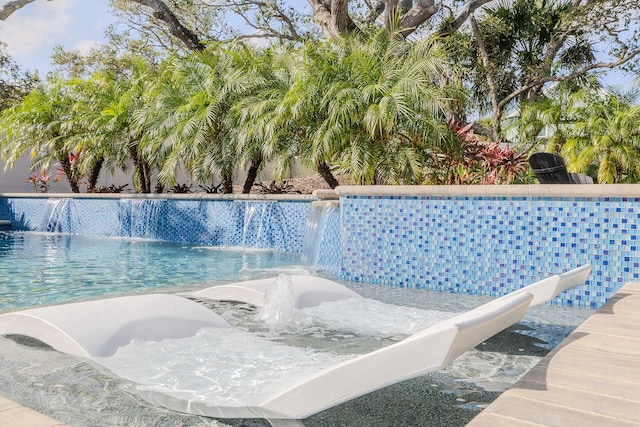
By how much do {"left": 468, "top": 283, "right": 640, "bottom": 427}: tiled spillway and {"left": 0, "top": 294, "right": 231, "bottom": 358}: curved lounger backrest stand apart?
2507 mm

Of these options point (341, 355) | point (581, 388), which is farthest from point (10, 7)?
point (581, 388)

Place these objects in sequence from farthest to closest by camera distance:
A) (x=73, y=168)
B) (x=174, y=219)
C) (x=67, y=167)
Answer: (x=67, y=167) < (x=73, y=168) < (x=174, y=219)

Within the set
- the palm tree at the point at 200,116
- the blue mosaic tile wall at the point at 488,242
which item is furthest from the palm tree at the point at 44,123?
the blue mosaic tile wall at the point at 488,242

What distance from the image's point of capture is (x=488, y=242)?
21.0 feet

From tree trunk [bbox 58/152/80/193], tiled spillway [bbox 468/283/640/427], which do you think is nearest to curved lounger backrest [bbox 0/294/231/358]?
tiled spillway [bbox 468/283/640/427]

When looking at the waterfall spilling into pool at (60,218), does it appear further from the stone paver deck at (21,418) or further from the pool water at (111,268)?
the stone paver deck at (21,418)

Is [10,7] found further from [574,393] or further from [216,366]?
[574,393]

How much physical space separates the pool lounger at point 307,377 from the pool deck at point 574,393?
0.26 metres

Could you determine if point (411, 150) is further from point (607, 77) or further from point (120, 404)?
point (607, 77)

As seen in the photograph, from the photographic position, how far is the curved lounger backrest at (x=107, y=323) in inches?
136

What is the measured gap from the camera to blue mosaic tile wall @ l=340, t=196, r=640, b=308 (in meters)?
5.67

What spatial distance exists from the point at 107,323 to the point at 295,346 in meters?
1.29

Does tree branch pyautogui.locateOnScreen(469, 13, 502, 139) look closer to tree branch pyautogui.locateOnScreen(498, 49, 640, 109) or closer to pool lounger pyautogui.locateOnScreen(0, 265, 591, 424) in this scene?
tree branch pyautogui.locateOnScreen(498, 49, 640, 109)

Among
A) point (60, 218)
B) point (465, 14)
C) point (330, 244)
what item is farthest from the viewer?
point (465, 14)
